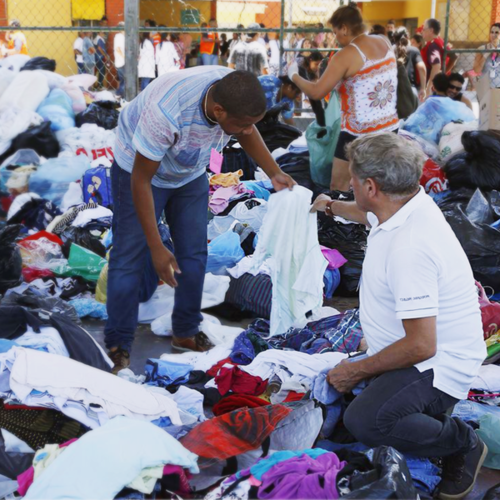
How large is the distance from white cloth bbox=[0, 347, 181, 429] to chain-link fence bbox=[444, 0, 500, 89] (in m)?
5.96

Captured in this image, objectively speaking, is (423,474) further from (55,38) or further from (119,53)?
(55,38)

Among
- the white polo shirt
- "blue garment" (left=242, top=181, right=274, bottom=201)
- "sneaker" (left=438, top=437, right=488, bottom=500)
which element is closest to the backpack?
"blue garment" (left=242, top=181, right=274, bottom=201)

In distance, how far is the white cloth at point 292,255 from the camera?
14.0ft

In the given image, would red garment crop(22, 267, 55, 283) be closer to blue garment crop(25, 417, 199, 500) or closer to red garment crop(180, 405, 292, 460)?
red garment crop(180, 405, 292, 460)

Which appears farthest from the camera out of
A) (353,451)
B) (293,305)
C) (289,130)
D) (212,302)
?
(289,130)

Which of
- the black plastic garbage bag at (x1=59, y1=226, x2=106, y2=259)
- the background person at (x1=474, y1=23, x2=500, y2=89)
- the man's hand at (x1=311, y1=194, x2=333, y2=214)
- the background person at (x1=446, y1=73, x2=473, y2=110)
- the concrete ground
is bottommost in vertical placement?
the concrete ground

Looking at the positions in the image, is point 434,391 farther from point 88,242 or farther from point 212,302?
point 88,242

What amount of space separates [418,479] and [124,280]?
1848 mm

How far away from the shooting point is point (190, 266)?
14.1ft

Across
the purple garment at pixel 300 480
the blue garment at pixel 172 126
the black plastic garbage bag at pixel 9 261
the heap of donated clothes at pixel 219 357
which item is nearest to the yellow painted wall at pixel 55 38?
the heap of donated clothes at pixel 219 357

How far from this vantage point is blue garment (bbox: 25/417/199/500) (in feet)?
8.44

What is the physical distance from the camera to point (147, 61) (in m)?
12.6

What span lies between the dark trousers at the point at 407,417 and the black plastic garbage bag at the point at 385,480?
167mm

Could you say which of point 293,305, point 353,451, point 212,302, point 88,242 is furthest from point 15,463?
point 88,242
